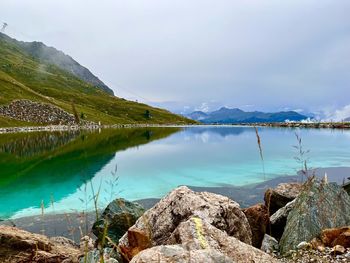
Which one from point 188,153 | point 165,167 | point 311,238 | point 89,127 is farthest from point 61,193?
point 89,127

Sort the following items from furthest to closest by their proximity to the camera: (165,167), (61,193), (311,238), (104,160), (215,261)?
(104,160) < (165,167) < (61,193) < (311,238) < (215,261)

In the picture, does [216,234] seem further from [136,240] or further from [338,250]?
[338,250]

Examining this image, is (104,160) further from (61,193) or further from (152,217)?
(152,217)

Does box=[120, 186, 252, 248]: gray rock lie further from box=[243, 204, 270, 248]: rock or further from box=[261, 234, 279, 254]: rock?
box=[243, 204, 270, 248]: rock

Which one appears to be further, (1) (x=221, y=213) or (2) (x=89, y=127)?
(2) (x=89, y=127)

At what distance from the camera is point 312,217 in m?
14.1

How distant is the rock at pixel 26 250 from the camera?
10.8m

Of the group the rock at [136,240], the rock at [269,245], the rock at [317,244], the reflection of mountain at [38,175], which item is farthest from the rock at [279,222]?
the reflection of mountain at [38,175]

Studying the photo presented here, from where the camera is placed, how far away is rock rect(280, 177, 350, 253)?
43.8 feet

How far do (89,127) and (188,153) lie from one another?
12616 cm

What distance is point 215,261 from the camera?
5797 mm

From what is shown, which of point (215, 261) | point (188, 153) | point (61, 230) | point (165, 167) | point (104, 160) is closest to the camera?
point (215, 261)

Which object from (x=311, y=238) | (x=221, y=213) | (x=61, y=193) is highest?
(x=221, y=213)

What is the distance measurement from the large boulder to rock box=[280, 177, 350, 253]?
164 cm
